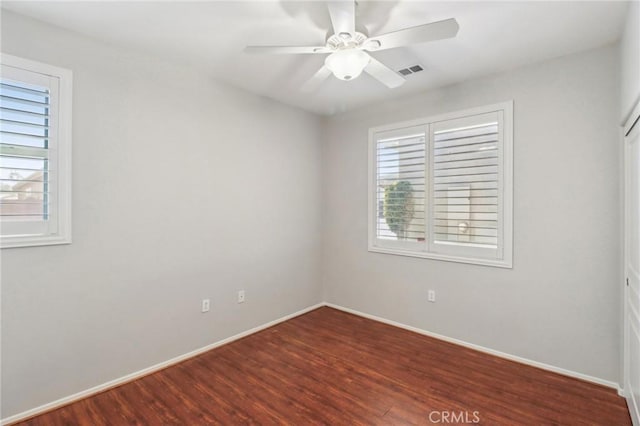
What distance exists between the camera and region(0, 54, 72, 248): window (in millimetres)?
1975

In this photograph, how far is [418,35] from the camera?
5.55 ft

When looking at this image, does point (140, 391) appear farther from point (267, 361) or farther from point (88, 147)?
point (88, 147)

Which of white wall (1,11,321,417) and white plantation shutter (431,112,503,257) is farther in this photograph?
white plantation shutter (431,112,503,257)

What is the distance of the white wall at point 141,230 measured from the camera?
208 cm

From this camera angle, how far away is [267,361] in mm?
2770

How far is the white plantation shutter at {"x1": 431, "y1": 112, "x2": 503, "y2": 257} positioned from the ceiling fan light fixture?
1.60 m

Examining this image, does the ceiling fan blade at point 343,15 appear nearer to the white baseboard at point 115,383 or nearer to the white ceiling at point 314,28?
the white ceiling at point 314,28

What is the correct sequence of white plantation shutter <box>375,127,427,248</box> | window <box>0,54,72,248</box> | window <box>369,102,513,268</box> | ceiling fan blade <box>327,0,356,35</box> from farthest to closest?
1. white plantation shutter <box>375,127,427,248</box>
2. window <box>369,102,513,268</box>
3. window <box>0,54,72,248</box>
4. ceiling fan blade <box>327,0,356,35</box>

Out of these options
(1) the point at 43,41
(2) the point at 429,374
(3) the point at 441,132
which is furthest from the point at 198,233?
(3) the point at 441,132

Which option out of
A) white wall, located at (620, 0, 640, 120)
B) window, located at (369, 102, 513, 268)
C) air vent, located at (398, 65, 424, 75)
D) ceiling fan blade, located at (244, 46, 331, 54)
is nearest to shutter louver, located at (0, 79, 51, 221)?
ceiling fan blade, located at (244, 46, 331, 54)

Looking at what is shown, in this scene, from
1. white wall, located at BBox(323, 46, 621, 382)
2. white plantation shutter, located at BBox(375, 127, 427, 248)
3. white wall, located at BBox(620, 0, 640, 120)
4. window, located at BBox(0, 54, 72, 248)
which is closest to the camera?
white wall, located at BBox(620, 0, 640, 120)

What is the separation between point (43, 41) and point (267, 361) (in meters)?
2.93

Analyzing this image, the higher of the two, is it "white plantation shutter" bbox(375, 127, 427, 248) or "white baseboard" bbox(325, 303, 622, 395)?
"white plantation shutter" bbox(375, 127, 427, 248)

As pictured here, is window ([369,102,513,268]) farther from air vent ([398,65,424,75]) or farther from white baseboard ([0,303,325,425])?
white baseboard ([0,303,325,425])
